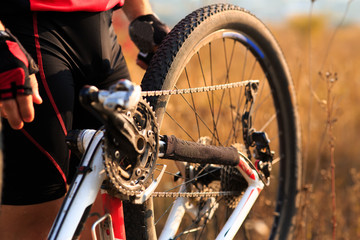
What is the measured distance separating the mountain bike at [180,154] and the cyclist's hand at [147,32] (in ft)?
0.46

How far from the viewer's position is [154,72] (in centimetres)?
147

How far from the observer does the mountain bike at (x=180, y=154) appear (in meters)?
1.15

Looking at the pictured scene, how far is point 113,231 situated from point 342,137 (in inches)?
124

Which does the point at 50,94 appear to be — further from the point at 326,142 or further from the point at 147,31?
the point at 326,142

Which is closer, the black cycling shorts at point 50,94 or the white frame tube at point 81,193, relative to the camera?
the white frame tube at point 81,193

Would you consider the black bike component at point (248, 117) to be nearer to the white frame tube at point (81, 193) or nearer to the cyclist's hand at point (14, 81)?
the white frame tube at point (81, 193)

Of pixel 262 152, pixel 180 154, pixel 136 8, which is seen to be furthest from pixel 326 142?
pixel 180 154

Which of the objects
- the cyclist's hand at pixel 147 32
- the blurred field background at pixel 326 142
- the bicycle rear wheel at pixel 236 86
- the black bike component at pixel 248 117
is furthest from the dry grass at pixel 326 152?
the cyclist's hand at pixel 147 32

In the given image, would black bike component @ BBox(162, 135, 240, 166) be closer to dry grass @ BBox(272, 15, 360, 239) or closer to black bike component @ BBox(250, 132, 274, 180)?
black bike component @ BBox(250, 132, 274, 180)

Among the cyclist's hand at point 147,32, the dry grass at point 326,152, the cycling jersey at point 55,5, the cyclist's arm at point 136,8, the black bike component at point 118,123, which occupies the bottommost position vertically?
the dry grass at point 326,152

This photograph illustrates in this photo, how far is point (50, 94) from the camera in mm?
1383

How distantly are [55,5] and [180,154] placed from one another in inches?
19.4

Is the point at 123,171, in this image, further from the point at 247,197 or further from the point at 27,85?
the point at 247,197

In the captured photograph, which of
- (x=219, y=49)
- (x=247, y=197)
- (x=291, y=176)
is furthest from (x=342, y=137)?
(x=247, y=197)
